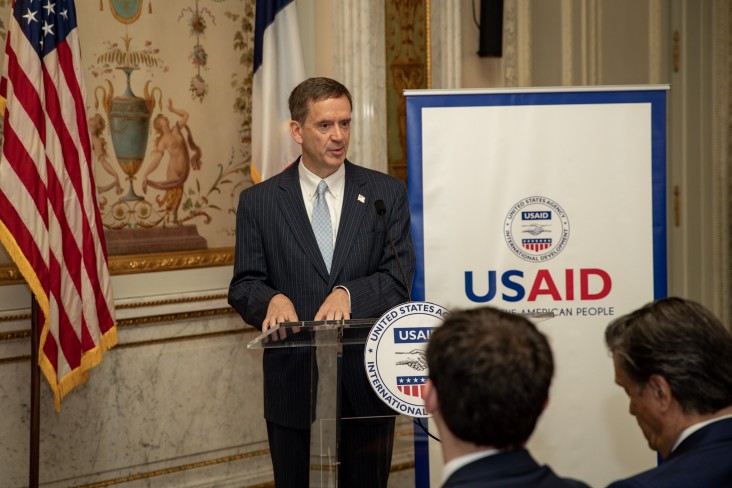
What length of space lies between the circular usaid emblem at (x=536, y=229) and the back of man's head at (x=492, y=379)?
218cm

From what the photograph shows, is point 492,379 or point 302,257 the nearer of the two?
point 492,379

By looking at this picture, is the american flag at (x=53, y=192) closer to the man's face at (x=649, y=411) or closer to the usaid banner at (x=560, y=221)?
the usaid banner at (x=560, y=221)

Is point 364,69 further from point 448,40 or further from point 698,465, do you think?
point 698,465

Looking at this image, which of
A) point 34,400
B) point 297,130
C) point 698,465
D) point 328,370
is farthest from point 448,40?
point 698,465

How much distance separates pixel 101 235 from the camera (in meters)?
4.12

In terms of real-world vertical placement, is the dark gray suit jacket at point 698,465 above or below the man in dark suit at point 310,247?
below

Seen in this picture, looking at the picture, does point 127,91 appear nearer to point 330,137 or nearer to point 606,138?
point 330,137

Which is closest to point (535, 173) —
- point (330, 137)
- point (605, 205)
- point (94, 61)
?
point (605, 205)

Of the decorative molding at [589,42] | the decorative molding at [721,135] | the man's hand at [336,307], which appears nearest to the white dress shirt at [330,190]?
the man's hand at [336,307]

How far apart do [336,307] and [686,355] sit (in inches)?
44.7

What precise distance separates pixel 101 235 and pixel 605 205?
7.32 ft

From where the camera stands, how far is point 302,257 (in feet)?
10.1

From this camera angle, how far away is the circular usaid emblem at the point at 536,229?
368 centimetres

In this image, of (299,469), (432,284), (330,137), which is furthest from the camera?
(432,284)
